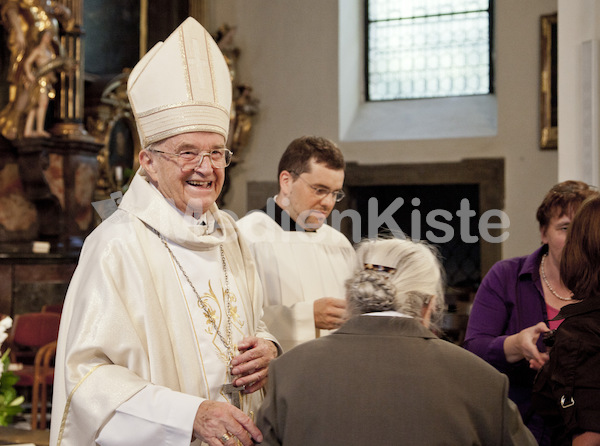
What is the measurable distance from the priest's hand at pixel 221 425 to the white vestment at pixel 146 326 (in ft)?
0.09

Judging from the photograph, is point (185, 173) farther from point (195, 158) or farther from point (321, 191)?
point (321, 191)

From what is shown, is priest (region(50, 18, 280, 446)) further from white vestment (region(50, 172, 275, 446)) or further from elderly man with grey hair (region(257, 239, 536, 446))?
elderly man with grey hair (region(257, 239, 536, 446))

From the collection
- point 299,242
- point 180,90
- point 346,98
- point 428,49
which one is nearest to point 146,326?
point 180,90

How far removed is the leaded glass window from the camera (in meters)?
10.3

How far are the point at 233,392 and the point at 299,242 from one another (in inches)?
54.8

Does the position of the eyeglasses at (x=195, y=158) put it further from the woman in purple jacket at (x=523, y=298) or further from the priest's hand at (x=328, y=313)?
the woman in purple jacket at (x=523, y=298)

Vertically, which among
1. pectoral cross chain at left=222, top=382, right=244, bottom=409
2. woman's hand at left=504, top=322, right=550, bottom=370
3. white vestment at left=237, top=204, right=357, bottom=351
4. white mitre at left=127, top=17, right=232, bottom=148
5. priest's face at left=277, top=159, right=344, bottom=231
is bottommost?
pectoral cross chain at left=222, top=382, right=244, bottom=409

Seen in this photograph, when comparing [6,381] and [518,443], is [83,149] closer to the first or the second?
[6,381]

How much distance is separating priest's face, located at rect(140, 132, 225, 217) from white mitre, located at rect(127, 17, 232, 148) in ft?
0.11

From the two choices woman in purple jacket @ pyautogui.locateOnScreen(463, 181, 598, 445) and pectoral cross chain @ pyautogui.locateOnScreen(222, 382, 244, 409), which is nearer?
pectoral cross chain @ pyautogui.locateOnScreen(222, 382, 244, 409)

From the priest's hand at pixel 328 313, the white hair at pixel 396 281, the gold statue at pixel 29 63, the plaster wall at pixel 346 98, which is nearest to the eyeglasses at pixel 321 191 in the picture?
the priest's hand at pixel 328 313

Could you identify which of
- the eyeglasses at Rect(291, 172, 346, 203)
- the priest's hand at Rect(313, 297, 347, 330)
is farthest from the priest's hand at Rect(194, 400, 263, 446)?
the eyeglasses at Rect(291, 172, 346, 203)

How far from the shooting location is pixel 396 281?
1925mm

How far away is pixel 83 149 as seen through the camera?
894 centimetres
